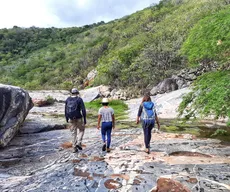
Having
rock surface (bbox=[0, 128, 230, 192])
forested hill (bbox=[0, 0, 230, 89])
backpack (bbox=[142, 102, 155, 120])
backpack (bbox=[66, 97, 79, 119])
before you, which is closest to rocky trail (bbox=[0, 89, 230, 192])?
rock surface (bbox=[0, 128, 230, 192])

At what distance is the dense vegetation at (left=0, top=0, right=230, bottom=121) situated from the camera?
36.2 feet

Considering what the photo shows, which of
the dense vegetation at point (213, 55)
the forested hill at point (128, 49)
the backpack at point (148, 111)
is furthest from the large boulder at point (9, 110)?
the forested hill at point (128, 49)

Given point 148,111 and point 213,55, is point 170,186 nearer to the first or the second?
point 148,111

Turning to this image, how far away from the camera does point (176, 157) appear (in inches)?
420

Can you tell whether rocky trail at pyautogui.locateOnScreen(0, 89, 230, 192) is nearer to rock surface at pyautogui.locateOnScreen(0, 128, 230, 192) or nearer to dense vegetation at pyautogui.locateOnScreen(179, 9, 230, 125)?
rock surface at pyautogui.locateOnScreen(0, 128, 230, 192)

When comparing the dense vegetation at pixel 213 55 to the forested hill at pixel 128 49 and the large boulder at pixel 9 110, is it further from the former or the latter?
the large boulder at pixel 9 110

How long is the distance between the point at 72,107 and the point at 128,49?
40385mm

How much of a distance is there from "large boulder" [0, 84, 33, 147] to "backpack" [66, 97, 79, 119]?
4779mm

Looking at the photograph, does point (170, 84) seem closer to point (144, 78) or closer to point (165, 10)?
point (144, 78)

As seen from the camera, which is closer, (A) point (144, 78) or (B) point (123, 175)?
(B) point (123, 175)

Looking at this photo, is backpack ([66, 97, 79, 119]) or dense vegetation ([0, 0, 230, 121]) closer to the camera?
dense vegetation ([0, 0, 230, 121])

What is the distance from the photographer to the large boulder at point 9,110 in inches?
586

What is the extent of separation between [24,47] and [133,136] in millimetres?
102967

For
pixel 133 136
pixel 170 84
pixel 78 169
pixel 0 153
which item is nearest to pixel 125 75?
pixel 170 84
